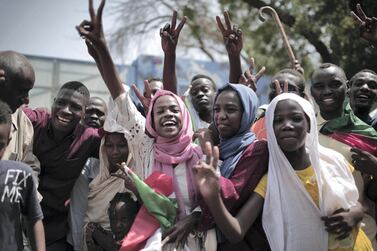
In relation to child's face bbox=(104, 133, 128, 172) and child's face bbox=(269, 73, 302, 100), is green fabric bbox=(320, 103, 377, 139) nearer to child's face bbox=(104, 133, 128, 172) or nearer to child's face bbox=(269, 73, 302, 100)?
child's face bbox=(269, 73, 302, 100)

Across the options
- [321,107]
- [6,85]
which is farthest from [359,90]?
[6,85]

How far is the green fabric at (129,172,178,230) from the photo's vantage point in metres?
3.03

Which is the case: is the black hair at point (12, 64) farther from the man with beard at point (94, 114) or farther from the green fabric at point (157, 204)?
the man with beard at point (94, 114)

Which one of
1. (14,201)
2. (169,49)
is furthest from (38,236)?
(169,49)

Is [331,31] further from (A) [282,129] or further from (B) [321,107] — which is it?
(A) [282,129]

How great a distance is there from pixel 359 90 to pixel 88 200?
2400 millimetres

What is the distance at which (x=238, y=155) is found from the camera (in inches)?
Answer: 122

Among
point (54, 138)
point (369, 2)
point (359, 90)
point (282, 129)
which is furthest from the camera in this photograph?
point (369, 2)

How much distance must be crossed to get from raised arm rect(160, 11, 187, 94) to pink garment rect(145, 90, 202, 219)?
1.51 ft

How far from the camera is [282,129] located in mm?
2992

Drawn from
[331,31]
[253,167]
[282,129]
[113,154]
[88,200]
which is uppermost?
[331,31]

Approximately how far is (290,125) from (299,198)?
0.42 meters

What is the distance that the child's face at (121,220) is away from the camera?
11.7 ft

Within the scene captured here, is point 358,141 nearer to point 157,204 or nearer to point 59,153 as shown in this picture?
point 157,204
